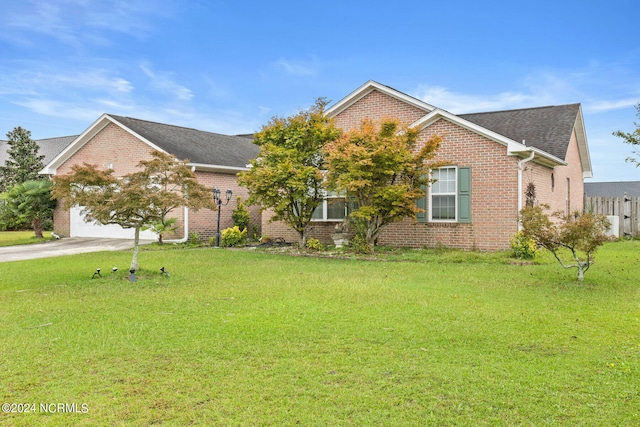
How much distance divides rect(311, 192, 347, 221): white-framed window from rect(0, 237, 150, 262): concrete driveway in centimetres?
683

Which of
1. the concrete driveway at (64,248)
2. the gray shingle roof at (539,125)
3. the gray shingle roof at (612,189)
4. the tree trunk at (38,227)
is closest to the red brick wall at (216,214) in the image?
the concrete driveway at (64,248)

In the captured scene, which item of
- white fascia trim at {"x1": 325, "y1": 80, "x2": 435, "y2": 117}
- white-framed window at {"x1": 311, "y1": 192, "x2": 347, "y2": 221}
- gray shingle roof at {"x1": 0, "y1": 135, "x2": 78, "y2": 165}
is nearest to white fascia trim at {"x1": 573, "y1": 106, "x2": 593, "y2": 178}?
white fascia trim at {"x1": 325, "y1": 80, "x2": 435, "y2": 117}

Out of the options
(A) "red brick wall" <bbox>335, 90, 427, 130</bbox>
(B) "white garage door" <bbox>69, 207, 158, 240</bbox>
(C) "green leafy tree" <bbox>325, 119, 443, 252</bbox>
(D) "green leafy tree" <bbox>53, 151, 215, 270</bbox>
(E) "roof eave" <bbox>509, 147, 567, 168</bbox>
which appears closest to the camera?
(D) "green leafy tree" <bbox>53, 151, 215, 270</bbox>

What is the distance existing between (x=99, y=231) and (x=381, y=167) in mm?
13798

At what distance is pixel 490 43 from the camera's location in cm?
1541

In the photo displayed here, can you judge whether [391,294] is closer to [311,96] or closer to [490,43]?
[311,96]

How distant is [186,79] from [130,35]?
325cm

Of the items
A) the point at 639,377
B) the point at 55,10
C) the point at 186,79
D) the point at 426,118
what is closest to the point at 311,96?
the point at 426,118

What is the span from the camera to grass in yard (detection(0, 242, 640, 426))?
143 inches

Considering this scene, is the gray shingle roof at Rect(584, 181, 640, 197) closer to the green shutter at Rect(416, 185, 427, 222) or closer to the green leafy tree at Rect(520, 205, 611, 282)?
the green shutter at Rect(416, 185, 427, 222)

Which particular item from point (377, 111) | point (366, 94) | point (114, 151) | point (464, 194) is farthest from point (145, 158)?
point (464, 194)

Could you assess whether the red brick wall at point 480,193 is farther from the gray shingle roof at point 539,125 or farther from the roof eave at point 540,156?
the gray shingle roof at point 539,125

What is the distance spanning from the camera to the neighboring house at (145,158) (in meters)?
19.1

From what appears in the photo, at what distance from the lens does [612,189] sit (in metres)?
33.0
